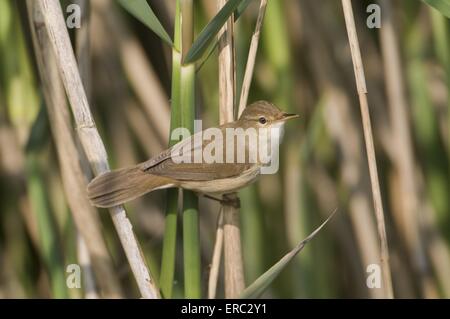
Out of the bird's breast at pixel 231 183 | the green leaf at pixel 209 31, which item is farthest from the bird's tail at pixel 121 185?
the green leaf at pixel 209 31

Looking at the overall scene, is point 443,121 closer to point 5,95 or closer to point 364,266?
point 364,266

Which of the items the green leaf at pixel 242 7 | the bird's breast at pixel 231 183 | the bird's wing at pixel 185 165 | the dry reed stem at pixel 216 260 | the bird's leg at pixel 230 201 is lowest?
the dry reed stem at pixel 216 260

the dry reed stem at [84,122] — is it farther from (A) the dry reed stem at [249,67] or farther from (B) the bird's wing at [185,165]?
(A) the dry reed stem at [249,67]

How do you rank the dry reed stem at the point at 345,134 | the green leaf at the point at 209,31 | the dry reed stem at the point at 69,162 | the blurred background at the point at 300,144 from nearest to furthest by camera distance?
the green leaf at the point at 209,31
the dry reed stem at the point at 69,162
the blurred background at the point at 300,144
the dry reed stem at the point at 345,134

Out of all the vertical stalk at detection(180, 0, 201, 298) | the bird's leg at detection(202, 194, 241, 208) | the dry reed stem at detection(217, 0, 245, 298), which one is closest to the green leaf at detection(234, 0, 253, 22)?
the dry reed stem at detection(217, 0, 245, 298)
